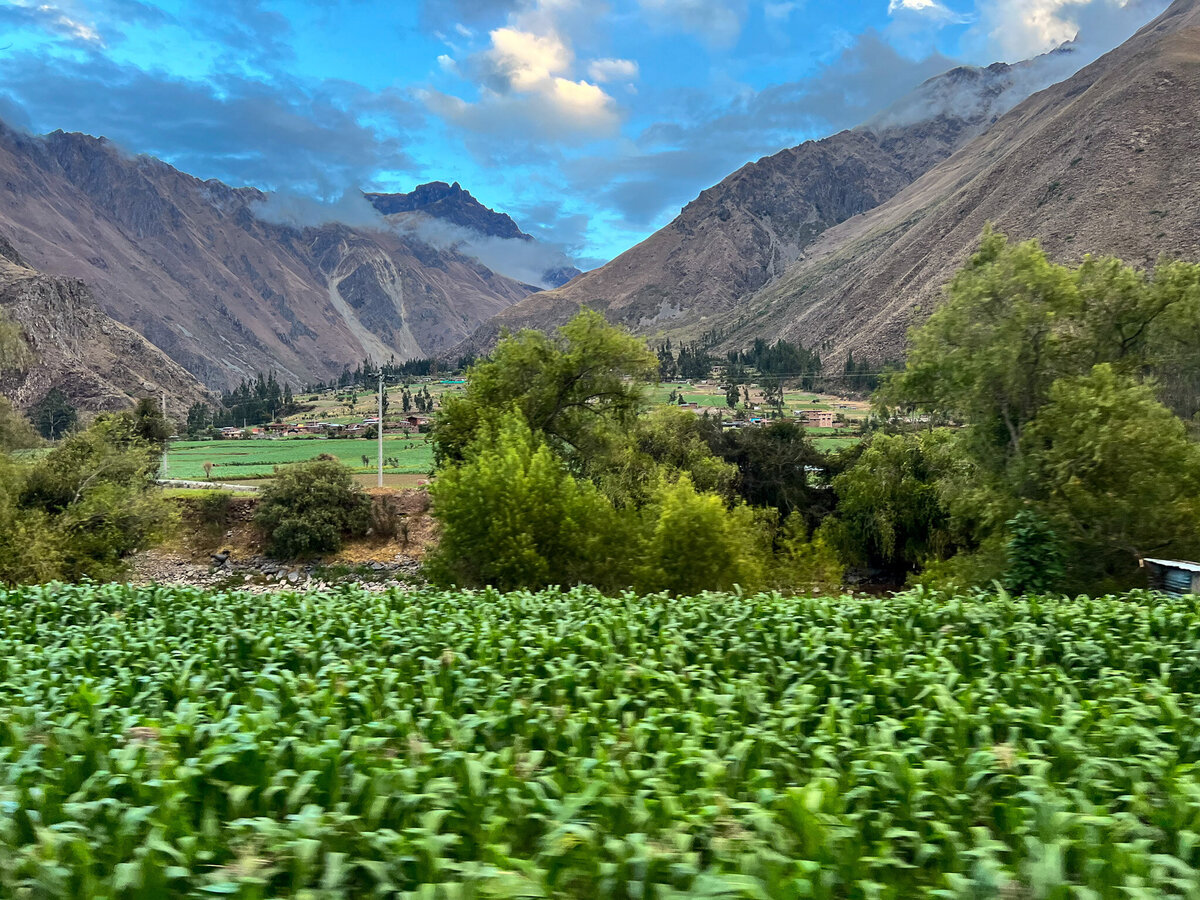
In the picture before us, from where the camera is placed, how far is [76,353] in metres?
A: 154

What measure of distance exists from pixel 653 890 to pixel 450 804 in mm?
1416

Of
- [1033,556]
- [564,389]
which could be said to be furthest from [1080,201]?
[1033,556]

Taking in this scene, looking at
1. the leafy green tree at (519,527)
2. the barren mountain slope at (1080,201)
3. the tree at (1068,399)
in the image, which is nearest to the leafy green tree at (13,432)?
the leafy green tree at (519,527)

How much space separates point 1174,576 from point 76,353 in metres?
188

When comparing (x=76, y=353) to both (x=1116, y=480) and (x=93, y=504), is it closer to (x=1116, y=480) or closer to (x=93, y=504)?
(x=93, y=504)

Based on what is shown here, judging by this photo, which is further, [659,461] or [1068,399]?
[659,461]

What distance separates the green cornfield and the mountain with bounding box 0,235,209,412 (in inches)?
5981

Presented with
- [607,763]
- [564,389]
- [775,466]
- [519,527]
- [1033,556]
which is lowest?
[1033,556]

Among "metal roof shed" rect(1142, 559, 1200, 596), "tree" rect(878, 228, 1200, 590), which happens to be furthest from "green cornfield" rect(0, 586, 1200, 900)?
"tree" rect(878, 228, 1200, 590)

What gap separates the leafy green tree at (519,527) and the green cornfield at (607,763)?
14.4 meters

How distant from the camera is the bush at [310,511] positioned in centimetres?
4912

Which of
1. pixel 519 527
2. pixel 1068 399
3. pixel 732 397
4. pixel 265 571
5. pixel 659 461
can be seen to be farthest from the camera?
pixel 732 397

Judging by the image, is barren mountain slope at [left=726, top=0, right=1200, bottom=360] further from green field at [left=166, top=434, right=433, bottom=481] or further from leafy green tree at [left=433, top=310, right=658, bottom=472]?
leafy green tree at [left=433, top=310, right=658, bottom=472]

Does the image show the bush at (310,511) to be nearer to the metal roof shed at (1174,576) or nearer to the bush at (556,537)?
the bush at (556,537)
